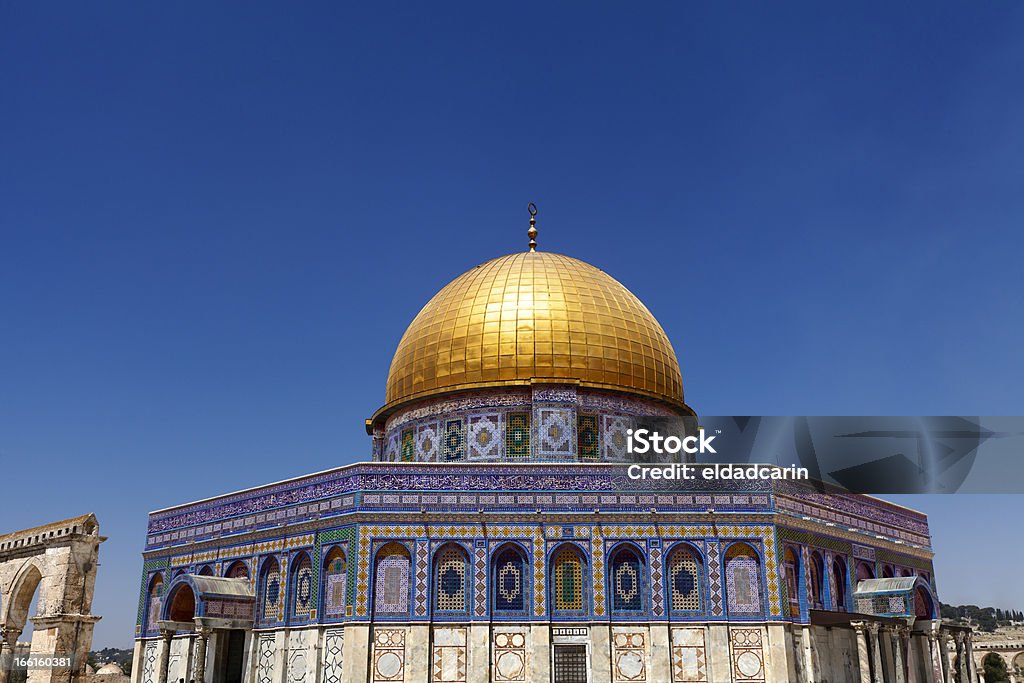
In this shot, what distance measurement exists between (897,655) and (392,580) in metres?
12.1

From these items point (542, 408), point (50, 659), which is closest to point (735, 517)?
point (542, 408)

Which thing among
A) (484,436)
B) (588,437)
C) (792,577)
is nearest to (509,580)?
(484,436)

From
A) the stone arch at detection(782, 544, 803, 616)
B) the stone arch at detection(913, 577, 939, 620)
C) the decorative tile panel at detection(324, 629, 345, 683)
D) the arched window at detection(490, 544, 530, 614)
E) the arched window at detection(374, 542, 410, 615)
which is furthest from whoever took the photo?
the stone arch at detection(913, 577, 939, 620)

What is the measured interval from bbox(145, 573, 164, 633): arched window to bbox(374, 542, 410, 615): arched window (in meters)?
7.80

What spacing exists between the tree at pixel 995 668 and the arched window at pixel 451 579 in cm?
4692

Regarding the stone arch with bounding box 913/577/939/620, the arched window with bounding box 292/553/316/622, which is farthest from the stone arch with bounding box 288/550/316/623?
the stone arch with bounding box 913/577/939/620

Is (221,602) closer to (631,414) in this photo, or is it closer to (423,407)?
(423,407)

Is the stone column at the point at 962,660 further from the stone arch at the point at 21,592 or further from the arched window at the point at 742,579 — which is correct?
the stone arch at the point at 21,592

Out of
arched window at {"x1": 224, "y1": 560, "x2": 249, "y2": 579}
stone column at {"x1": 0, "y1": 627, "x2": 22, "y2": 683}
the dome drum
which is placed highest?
the dome drum

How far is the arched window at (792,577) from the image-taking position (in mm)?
20812

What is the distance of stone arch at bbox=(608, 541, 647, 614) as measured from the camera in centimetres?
2047

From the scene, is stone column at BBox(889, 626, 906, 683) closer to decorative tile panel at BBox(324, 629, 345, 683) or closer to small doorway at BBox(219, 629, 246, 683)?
decorative tile panel at BBox(324, 629, 345, 683)

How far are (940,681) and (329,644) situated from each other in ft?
51.8

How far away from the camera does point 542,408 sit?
81.6 ft
